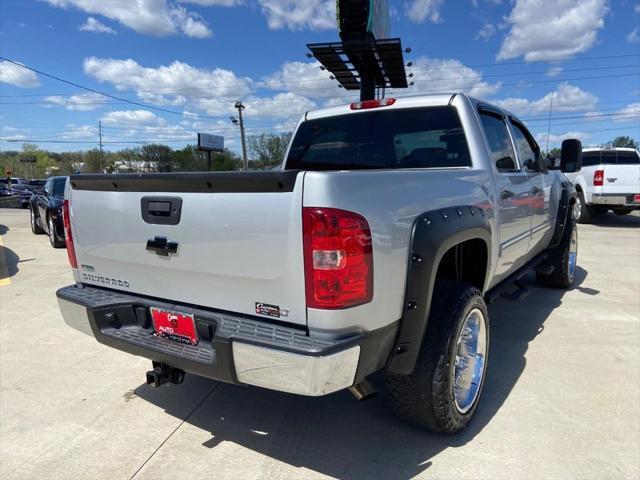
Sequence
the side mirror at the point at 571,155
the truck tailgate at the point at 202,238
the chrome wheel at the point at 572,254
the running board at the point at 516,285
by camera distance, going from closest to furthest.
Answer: the truck tailgate at the point at 202,238 < the running board at the point at 516,285 < the side mirror at the point at 571,155 < the chrome wheel at the point at 572,254

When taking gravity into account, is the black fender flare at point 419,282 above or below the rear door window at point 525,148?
below

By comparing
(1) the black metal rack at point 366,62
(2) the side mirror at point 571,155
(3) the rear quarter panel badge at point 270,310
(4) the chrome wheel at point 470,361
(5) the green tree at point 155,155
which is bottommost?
(4) the chrome wheel at point 470,361

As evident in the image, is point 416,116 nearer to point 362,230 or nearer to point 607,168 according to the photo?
point 362,230

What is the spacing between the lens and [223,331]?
210 centimetres

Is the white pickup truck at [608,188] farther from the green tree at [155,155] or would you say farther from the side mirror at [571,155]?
the green tree at [155,155]

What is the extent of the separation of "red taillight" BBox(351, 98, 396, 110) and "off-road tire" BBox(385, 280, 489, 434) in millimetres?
1666

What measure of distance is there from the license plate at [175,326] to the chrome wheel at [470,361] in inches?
57.8

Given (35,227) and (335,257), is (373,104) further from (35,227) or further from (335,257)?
(35,227)

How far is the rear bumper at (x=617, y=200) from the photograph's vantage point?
11141 mm

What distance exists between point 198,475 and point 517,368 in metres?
2.45

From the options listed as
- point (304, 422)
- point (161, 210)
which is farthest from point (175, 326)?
point (304, 422)

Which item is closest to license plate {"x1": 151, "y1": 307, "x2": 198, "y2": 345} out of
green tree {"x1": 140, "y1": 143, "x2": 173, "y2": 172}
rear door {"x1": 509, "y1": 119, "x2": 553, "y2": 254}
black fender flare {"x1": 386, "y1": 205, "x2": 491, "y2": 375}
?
black fender flare {"x1": 386, "y1": 205, "x2": 491, "y2": 375}

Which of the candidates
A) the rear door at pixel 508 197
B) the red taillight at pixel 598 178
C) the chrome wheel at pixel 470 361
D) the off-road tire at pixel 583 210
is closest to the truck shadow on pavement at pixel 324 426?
the chrome wheel at pixel 470 361

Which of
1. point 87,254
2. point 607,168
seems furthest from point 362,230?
point 607,168
